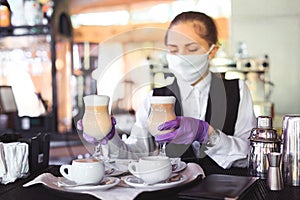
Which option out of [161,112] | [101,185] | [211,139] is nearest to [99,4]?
[211,139]

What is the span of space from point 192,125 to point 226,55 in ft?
8.76

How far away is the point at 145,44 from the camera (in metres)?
4.18

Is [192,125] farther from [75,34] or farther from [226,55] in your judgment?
[75,34]

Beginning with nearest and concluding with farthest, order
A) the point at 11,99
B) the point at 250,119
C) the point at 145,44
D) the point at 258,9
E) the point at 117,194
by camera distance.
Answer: the point at 117,194
the point at 250,119
the point at 11,99
the point at 258,9
the point at 145,44

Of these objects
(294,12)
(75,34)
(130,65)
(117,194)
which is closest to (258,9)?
(294,12)

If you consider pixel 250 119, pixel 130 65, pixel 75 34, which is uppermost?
pixel 75 34

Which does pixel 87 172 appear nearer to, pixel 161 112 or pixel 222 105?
pixel 161 112

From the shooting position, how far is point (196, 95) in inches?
73.2

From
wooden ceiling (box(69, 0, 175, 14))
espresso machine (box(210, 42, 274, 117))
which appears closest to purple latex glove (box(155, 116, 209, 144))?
espresso machine (box(210, 42, 274, 117))

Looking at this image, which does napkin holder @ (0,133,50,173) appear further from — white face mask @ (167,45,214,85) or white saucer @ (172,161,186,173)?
white face mask @ (167,45,214,85)

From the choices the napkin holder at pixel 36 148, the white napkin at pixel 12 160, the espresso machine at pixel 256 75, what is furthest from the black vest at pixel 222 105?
the espresso machine at pixel 256 75

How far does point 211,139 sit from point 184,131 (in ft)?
0.59

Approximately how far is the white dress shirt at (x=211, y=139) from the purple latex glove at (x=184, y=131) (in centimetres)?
8

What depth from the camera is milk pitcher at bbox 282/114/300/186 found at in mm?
1224
